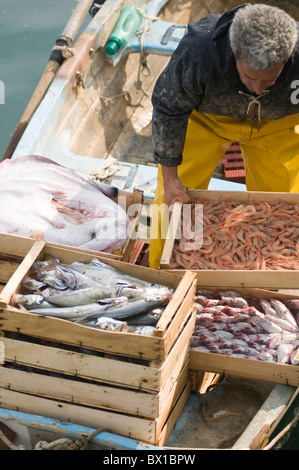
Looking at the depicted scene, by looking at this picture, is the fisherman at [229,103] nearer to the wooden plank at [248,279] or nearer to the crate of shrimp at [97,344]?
the wooden plank at [248,279]

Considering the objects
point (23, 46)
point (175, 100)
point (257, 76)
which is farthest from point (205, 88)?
point (23, 46)

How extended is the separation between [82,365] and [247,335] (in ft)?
4.37

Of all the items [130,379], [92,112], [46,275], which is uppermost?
[46,275]

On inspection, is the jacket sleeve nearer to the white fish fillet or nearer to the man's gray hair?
the man's gray hair

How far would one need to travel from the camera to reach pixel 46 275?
3.92 metres

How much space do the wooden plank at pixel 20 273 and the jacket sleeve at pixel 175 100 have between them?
1.42m

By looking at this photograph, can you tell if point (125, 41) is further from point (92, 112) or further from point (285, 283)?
point (285, 283)

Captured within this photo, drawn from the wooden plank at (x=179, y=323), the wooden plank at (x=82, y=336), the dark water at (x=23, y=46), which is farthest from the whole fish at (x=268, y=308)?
the dark water at (x=23, y=46)

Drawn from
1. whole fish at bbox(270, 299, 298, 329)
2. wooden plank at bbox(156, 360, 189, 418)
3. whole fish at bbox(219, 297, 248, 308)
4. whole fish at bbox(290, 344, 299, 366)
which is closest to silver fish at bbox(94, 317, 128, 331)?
wooden plank at bbox(156, 360, 189, 418)

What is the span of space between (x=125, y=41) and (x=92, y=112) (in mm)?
1062

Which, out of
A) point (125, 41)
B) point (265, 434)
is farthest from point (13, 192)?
point (125, 41)

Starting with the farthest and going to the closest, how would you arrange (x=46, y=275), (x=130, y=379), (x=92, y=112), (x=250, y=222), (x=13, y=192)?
(x=92, y=112) → (x=13, y=192) → (x=250, y=222) → (x=46, y=275) → (x=130, y=379)

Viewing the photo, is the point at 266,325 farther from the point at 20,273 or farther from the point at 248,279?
the point at 20,273

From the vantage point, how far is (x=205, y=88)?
4.50 metres
